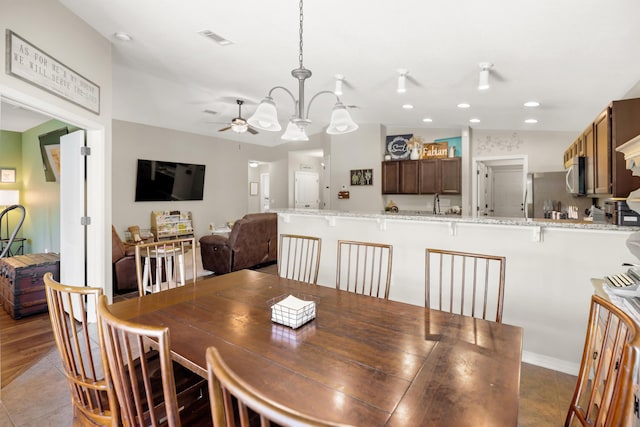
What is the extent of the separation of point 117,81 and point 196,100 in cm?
121

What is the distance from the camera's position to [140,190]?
6.51 m

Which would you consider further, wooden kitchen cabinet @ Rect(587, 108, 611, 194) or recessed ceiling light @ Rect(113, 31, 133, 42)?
recessed ceiling light @ Rect(113, 31, 133, 42)

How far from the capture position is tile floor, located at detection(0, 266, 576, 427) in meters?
1.86

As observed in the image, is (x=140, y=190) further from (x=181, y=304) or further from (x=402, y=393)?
(x=402, y=393)

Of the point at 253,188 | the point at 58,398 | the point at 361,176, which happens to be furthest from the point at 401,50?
the point at 253,188

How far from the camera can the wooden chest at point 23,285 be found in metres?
3.21

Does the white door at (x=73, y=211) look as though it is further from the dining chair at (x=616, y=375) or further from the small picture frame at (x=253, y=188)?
the small picture frame at (x=253, y=188)

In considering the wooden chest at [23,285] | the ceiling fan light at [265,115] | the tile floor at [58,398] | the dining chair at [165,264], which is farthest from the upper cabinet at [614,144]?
the wooden chest at [23,285]

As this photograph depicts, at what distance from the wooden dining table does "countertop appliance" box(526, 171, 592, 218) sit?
4.23 meters

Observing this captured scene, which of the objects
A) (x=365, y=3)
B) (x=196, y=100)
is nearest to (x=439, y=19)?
(x=365, y=3)

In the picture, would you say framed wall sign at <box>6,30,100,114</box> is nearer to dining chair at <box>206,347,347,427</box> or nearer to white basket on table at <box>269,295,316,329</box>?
white basket on table at <box>269,295,316,329</box>

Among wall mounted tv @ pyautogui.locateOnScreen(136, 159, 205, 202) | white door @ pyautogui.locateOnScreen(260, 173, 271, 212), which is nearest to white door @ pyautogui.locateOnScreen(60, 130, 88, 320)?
wall mounted tv @ pyautogui.locateOnScreen(136, 159, 205, 202)

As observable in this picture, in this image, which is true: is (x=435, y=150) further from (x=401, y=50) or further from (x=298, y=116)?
(x=298, y=116)

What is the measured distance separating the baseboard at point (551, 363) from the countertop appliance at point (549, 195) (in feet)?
9.79
